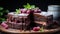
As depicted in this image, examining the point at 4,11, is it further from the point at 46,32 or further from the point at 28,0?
the point at 46,32

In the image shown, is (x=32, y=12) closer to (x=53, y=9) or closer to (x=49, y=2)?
(x=53, y=9)

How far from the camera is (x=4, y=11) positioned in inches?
126

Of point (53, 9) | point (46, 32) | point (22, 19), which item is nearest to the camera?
point (46, 32)

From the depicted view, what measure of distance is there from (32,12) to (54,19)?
1.25 feet

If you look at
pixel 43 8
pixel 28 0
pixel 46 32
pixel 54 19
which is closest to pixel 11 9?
pixel 28 0

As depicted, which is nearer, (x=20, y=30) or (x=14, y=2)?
(x=20, y=30)

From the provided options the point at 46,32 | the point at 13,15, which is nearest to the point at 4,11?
the point at 13,15

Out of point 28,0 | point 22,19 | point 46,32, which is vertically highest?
point 28,0

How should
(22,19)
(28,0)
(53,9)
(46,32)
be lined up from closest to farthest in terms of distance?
(46,32) < (22,19) < (53,9) < (28,0)

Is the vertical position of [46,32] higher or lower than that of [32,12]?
lower

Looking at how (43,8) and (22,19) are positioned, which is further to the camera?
(43,8)

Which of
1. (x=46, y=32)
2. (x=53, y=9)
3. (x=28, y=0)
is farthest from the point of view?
(x=28, y=0)

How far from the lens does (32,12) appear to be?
2170 mm

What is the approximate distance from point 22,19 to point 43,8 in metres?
1.16
